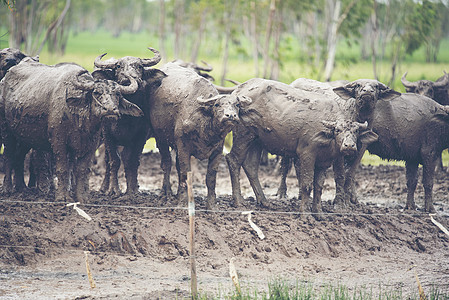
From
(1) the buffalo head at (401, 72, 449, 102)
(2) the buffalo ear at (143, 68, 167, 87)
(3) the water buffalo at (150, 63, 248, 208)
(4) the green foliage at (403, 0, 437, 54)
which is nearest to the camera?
(3) the water buffalo at (150, 63, 248, 208)

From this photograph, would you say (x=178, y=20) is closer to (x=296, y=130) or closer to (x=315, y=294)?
(x=296, y=130)

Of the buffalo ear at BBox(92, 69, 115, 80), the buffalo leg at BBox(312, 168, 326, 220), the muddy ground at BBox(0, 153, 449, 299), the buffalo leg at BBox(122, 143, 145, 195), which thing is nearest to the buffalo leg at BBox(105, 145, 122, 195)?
the buffalo leg at BBox(122, 143, 145, 195)

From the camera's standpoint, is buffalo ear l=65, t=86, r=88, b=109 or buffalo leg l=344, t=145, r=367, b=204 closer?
buffalo ear l=65, t=86, r=88, b=109

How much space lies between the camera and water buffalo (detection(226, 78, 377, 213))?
9867mm

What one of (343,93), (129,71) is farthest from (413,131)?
(129,71)

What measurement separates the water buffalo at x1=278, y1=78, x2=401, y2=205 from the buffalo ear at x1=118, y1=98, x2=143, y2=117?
3.35 meters

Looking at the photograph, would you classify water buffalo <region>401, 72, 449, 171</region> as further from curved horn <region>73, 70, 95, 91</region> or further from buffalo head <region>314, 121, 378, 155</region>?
curved horn <region>73, 70, 95, 91</region>

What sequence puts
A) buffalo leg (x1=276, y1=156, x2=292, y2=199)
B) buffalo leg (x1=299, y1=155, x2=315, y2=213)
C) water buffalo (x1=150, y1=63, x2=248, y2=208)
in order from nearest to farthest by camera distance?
water buffalo (x1=150, y1=63, x2=248, y2=208) → buffalo leg (x1=299, y1=155, x2=315, y2=213) → buffalo leg (x1=276, y1=156, x2=292, y2=199)

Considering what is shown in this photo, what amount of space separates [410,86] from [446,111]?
2.96 metres

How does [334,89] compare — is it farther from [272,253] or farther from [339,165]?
[272,253]

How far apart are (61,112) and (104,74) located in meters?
1.24

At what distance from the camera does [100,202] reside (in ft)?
33.6

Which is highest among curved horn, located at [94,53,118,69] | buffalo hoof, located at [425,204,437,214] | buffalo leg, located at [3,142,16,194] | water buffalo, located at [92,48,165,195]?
curved horn, located at [94,53,118,69]

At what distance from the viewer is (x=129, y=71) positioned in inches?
399
